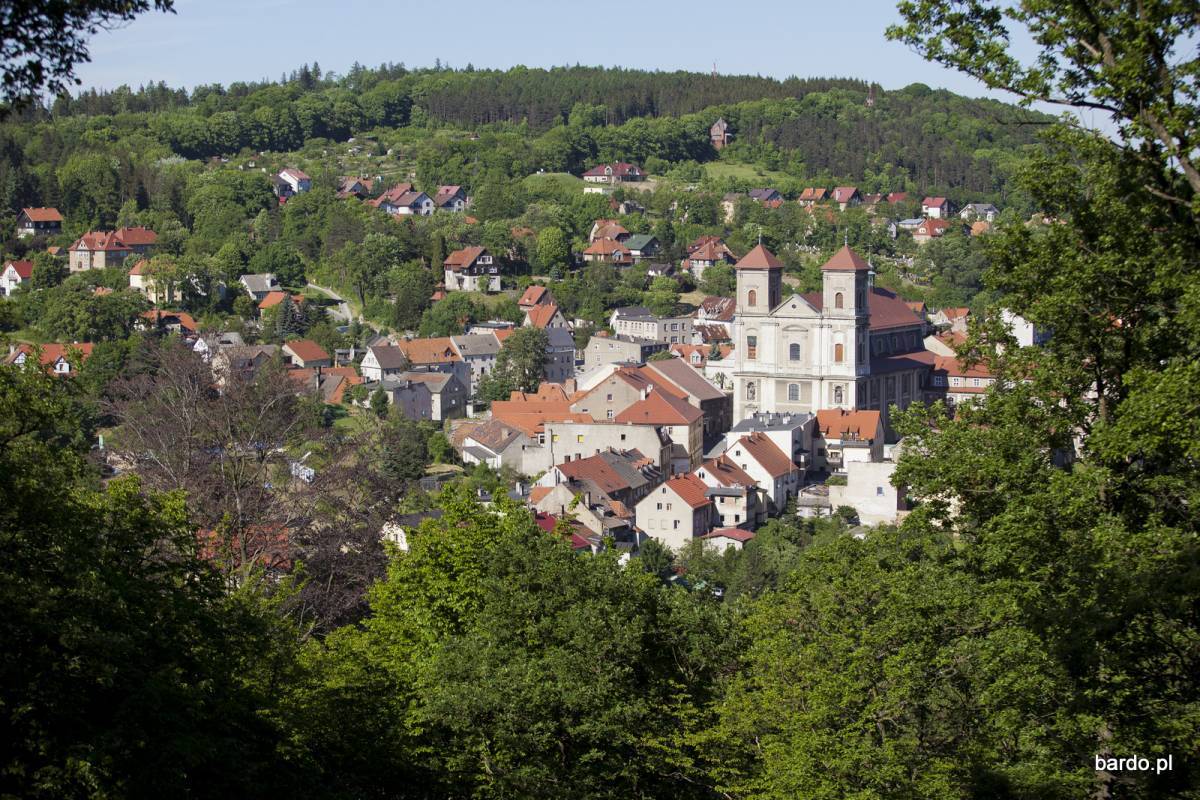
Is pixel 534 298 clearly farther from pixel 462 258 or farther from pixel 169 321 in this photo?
pixel 169 321

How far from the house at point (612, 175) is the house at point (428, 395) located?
45.4m

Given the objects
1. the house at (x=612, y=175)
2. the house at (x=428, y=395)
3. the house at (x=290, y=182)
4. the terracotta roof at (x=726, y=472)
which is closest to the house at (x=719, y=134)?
the house at (x=612, y=175)

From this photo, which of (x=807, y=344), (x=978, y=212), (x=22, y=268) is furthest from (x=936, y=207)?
(x=22, y=268)

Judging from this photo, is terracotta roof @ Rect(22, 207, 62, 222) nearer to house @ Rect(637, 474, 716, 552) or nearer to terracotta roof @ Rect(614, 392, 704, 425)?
terracotta roof @ Rect(614, 392, 704, 425)

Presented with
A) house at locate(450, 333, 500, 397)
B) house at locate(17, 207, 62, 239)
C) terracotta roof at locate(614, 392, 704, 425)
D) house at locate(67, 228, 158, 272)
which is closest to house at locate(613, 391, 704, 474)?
terracotta roof at locate(614, 392, 704, 425)

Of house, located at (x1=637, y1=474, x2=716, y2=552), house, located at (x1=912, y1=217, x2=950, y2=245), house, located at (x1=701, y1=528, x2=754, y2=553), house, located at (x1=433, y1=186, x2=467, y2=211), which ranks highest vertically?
house, located at (x1=433, y1=186, x2=467, y2=211)

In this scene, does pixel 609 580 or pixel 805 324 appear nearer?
pixel 609 580

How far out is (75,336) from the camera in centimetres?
5372

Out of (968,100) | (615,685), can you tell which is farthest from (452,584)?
(968,100)

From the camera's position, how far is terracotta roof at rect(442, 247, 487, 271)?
71.3 m

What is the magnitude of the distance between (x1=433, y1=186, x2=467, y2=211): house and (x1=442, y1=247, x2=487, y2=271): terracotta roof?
16.3m

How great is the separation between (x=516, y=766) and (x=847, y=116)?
109913mm

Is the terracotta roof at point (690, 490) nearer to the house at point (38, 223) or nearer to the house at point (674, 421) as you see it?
the house at point (674, 421)

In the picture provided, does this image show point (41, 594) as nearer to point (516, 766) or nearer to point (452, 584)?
point (516, 766)
